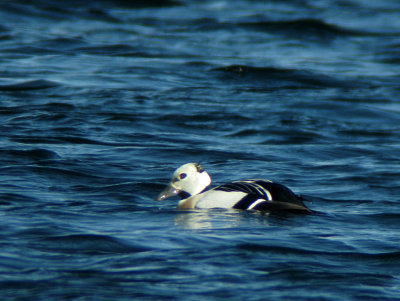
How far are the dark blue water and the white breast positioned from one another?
0.10 meters

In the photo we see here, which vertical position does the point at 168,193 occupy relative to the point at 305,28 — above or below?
below

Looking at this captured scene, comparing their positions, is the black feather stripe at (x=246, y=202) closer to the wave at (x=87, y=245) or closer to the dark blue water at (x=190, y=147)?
the dark blue water at (x=190, y=147)

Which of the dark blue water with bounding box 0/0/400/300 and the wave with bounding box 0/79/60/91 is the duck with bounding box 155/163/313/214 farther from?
the wave with bounding box 0/79/60/91

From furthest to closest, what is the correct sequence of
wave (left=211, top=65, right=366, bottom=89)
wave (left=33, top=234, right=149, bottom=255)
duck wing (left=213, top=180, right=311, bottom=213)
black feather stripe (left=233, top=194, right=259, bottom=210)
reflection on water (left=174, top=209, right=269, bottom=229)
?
wave (left=211, top=65, right=366, bottom=89) < black feather stripe (left=233, top=194, right=259, bottom=210) < duck wing (left=213, top=180, right=311, bottom=213) < reflection on water (left=174, top=209, right=269, bottom=229) < wave (left=33, top=234, right=149, bottom=255)

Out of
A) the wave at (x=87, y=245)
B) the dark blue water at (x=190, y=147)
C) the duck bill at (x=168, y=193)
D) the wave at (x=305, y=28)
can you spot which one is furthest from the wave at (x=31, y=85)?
the wave at (x=305, y=28)

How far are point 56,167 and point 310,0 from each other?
24.1 metres

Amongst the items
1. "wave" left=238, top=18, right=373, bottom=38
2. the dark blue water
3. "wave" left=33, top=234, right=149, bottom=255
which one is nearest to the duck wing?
the dark blue water

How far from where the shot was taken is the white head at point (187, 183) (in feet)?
29.7

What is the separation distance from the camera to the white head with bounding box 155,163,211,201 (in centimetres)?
904

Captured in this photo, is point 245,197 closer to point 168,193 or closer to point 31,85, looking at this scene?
point 168,193

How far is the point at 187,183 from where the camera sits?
9.02m

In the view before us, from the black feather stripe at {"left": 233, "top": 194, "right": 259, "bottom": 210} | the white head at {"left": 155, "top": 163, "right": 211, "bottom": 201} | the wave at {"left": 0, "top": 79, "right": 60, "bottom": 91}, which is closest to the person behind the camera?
the black feather stripe at {"left": 233, "top": 194, "right": 259, "bottom": 210}

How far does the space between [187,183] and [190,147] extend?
11.9ft

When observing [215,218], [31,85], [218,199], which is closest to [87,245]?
[215,218]
